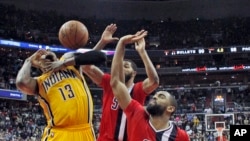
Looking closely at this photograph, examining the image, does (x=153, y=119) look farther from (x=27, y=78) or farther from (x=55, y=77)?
(x=27, y=78)

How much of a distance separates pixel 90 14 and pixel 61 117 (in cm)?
3415

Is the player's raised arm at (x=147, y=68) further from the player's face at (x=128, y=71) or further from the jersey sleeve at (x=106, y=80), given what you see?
the jersey sleeve at (x=106, y=80)

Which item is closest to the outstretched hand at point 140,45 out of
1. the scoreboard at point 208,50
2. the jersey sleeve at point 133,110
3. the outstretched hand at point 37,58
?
the jersey sleeve at point 133,110

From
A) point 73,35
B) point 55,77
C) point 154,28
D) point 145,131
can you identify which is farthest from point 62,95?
point 154,28

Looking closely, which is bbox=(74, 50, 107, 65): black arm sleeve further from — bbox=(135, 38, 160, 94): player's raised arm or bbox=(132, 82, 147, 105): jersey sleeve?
bbox=(132, 82, 147, 105): jersey sleeve

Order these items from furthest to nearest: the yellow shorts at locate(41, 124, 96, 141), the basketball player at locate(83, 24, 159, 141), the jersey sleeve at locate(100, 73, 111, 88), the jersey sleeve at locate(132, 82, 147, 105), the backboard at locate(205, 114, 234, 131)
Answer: the backboard at locate(205, 114, 234, 131)
the jersey sleeve at locate(100, 73, 111, 88)
the jersey sleeve at locate(132, 82, 147, 105)
the basketball player at locate(83, 24, 159, 141)
the yellow shorts at locate(41, 124, 96, 141)

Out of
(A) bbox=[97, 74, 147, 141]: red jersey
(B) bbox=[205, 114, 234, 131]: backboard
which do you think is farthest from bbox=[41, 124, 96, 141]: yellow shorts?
(B) bbox=[205, 114, 234, 131]: backboard

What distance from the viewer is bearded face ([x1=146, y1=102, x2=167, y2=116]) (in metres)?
3.70

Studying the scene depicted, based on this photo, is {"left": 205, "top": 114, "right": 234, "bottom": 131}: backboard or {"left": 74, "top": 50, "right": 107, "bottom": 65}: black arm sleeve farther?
{"left": 205, "top": 114, "right": 234, "bottom": 131}: backboard

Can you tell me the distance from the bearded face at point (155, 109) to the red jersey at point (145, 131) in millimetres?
127

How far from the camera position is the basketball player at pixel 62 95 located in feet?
12.6

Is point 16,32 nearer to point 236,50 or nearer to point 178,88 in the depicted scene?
point 178,88

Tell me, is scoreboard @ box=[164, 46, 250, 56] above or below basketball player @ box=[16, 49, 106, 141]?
above

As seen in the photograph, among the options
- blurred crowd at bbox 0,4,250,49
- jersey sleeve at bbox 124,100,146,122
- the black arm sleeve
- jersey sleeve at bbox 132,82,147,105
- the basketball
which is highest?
blurred crowd at bbox 0,4,250,49
